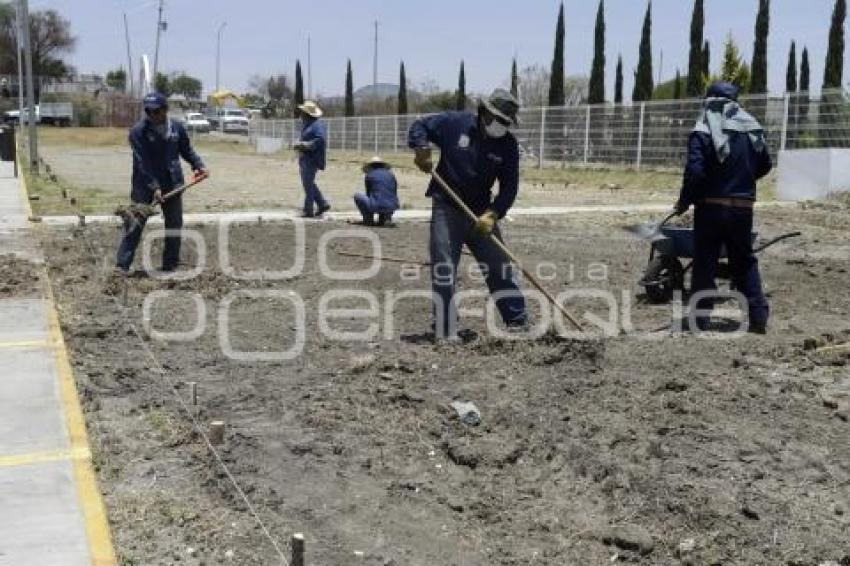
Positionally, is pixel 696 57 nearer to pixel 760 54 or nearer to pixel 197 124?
pixel 760 54

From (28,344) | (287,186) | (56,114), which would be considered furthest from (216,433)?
(56,114)

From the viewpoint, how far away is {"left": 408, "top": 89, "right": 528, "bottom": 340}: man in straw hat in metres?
6.88

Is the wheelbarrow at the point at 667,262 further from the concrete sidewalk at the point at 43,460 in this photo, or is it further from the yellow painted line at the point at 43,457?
the yellow painted line at the point at 43,457

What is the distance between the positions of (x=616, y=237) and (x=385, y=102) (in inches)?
2474

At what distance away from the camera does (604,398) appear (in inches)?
215

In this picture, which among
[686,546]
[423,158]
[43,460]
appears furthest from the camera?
[423,158]

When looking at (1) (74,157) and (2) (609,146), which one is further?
(1) (74,157)

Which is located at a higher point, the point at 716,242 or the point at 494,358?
the point at 716,242

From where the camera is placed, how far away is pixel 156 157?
9.91 m

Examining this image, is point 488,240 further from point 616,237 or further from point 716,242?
point 616,237

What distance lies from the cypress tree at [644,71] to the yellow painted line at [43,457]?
39336 mm

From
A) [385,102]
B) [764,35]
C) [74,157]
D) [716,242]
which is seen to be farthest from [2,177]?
[385,102]

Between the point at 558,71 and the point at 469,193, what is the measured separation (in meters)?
39.9

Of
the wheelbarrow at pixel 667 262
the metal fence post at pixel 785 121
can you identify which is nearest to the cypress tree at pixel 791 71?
the metal fence post at pixel 785 121
